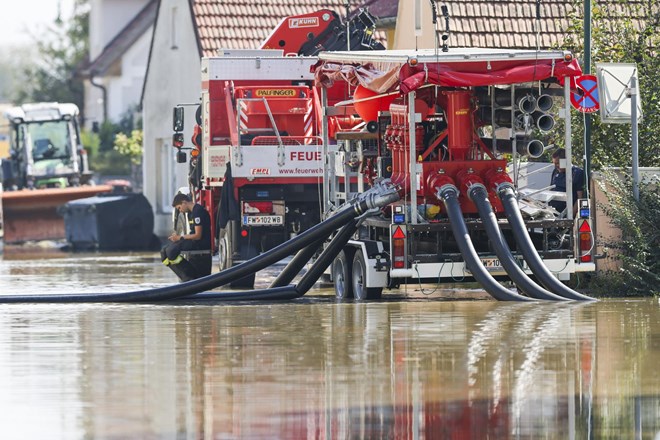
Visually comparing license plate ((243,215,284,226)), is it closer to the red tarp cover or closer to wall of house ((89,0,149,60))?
the red tarp cover

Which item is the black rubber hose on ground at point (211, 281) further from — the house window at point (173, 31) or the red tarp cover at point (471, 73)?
the house window at point (173, 31)

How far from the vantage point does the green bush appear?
1794 centimetres

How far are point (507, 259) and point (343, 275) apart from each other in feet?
9.14

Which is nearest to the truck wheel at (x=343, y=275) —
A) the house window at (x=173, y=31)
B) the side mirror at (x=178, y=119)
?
the side mirror at (x=178, y=119)

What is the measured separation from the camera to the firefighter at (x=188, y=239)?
21.5 metres

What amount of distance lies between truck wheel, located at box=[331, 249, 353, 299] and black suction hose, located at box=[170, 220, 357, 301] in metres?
0.36

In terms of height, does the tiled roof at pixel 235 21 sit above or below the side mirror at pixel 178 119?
above

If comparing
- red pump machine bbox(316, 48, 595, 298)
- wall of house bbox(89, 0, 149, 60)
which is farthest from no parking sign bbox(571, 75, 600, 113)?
wall of house bbox(89, 0, 149, 60)

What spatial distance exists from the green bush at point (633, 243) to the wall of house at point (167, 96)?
1807cm

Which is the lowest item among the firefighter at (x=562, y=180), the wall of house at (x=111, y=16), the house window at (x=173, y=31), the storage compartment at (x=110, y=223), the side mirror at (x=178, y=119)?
the storage compartment at (x=110, y=223)

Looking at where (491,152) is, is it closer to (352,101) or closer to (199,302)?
(352,101)

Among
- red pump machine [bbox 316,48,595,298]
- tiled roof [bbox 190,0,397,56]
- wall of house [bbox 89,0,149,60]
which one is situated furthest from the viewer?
wall of house [bbox 89,0,149,60]

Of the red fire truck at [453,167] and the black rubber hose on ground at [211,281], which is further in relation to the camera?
the black rubber hose on ground at [211,281]

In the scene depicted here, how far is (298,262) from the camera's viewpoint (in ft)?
62.6
